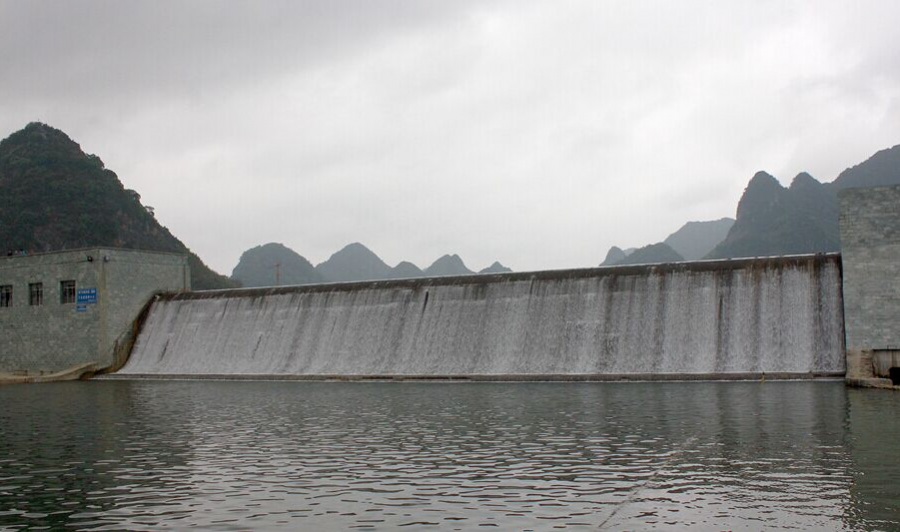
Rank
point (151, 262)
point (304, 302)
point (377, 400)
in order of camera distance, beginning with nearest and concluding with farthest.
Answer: point (377, 400)
point (304, 302)
point (151, 262)

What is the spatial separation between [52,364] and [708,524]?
166 feet

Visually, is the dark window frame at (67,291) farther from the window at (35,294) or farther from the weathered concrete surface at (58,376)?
the weathered concrete surface at (58,376)

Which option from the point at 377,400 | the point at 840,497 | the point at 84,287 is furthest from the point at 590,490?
the point at 84,287

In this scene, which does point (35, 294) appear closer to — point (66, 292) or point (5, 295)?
point (66, 292)

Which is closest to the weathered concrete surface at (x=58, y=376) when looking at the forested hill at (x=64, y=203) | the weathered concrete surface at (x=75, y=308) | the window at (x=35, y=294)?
the weathered concrete surface at (x=75, y=308)

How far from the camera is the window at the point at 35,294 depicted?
54.8m

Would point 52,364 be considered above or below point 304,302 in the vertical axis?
below

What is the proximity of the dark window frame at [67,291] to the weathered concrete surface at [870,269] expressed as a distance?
42.2 metres

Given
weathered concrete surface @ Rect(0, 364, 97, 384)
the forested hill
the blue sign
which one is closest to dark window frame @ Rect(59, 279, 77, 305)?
the blue sign

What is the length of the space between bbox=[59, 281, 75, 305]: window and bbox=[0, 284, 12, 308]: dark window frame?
16.0 ft

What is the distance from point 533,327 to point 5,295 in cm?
3594

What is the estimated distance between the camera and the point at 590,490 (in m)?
12.6

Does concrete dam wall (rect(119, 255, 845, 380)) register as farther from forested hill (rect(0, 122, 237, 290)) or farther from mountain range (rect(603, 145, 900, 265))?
mountain range (rect(603, 145, 900, 265))

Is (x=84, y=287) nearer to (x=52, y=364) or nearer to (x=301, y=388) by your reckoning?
(x=52, y=364)
